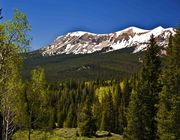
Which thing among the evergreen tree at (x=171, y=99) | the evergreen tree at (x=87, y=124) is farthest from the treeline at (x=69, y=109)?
the evergreen tree at (x=171, y=99)

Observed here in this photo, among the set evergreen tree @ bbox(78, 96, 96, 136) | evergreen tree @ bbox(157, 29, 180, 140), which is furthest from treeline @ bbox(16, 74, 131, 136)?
evergreen tree @ bbox(157, 29, 180, 140)

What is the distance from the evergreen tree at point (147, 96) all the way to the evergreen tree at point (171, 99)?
4.59 metres

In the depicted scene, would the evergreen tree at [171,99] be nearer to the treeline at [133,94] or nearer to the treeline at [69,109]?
the treeline at [133,94]

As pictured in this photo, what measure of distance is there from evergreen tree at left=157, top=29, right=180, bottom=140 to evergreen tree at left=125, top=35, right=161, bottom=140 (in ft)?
15.1

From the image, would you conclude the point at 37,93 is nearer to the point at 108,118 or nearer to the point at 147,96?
the point at 147,96

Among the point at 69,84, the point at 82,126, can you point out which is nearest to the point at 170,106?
the point at 82,126

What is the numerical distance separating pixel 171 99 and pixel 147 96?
25.6 feet

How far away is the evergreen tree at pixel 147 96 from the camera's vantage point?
4209cm

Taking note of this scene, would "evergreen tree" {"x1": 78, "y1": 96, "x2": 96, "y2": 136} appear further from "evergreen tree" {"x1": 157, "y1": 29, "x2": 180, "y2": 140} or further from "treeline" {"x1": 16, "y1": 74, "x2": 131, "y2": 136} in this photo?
"evergreen tree" {"x1": 157, "y1": 29, "x2": 180, "y2": 140}

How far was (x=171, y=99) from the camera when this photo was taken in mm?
34688

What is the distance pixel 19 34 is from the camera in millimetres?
25219

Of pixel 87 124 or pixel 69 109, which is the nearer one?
pixel 87 124

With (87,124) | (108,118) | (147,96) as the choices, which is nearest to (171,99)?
(147,96)

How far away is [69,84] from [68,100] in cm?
5112
